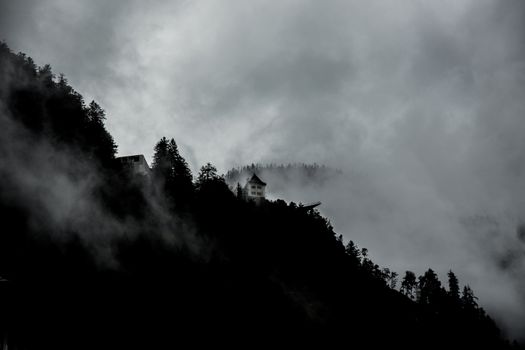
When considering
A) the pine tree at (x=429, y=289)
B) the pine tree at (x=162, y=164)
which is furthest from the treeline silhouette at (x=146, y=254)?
the pine tree at (x=429, y=289)

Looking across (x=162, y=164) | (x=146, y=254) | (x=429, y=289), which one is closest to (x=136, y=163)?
(x=162, y=164)

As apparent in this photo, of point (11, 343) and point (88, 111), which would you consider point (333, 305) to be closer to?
point (88, 111)

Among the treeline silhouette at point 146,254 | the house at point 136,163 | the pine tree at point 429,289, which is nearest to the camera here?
the treeline silhouette at point 146,254

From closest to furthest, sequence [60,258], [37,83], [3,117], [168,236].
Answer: [60,258] → [3,117] → [37,83] → [168,236]

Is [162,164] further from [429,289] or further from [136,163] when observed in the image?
[429,289]

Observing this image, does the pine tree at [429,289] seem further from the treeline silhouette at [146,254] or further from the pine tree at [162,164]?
the pine tree at [162,164]

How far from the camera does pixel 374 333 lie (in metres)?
68.3

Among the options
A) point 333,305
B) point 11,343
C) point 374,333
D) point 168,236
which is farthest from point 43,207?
point 374,333

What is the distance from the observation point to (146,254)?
50.8m

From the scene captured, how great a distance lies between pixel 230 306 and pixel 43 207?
26.7 meters

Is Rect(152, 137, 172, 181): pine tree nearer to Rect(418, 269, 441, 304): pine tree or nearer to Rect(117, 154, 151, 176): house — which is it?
Rect(117, 154, 151, 176): house

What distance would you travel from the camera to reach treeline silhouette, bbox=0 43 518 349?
1474 inches

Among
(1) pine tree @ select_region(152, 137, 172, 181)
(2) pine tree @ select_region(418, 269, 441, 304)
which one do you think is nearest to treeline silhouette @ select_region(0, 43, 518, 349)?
(1) pine tree @ select_region(152, 137, 172, 181)

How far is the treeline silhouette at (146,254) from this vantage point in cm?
3744
